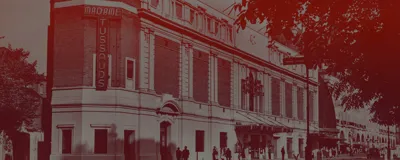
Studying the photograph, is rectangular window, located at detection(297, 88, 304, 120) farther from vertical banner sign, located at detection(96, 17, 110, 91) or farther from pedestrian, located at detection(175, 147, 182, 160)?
vertical banner sign, located at detection(96, 17, 110, 91)

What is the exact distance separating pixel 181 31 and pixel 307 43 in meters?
28.0

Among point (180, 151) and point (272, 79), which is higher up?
point (272, 79)

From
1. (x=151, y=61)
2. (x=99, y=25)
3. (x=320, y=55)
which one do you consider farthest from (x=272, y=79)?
(x=320, y=55)

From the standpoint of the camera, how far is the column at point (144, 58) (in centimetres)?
3678

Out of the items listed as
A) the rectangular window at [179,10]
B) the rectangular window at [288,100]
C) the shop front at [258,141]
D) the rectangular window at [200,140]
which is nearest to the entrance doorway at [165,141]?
the rectangular window at [200,140]

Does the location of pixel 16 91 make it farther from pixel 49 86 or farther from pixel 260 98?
pixel 260 98

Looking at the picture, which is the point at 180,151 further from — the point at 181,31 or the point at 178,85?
the point at 181,31

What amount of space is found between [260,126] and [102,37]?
21794 mm

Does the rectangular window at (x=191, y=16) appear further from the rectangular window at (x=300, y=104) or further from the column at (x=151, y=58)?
the rectangular window at (x=300, y=104)

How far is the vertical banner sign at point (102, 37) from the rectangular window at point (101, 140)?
2504 mm

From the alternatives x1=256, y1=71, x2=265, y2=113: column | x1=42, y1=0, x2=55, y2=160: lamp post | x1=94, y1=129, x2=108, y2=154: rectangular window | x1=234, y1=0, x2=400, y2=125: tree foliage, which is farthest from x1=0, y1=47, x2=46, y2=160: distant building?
x1=256, y1=71, x2=265, y2=113: column

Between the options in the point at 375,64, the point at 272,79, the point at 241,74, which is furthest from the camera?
the point at 272,79

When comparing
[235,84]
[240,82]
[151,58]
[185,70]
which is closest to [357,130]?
[240,82]

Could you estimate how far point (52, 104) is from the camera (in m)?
34.8
